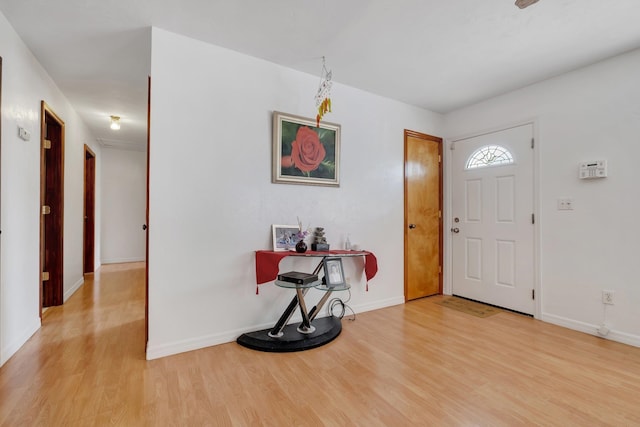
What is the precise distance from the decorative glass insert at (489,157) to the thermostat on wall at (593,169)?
25.8 inches

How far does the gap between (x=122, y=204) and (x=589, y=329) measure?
25.6 ft

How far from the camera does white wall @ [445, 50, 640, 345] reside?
8.21 ft

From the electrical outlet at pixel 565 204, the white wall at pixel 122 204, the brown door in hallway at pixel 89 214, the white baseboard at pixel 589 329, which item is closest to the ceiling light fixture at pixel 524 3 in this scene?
the electrical outlet at pixel 565 204

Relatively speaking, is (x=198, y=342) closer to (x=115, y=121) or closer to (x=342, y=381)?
(x=342, y=381)

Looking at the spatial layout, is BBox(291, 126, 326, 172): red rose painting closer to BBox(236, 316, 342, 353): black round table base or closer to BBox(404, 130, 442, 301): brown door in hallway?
BBox(404, 130, 442, 301): brown door in hallway

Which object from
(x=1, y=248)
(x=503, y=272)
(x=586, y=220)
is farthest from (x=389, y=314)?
(x=1, y=248)

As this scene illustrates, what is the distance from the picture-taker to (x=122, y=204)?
6398 millimetres

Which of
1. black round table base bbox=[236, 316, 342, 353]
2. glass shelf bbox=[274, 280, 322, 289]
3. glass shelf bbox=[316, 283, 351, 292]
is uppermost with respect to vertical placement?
glass shelf bbox=[274, 280, 322, 289]

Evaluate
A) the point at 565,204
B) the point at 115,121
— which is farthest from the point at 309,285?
the point at 115,121

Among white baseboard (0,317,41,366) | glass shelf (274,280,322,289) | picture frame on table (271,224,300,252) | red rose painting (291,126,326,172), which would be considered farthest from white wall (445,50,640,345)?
white baseboard (0,317,41,366)

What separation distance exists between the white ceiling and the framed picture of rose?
1.74 feet

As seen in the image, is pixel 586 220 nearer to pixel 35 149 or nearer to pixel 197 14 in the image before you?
pixel 197 14

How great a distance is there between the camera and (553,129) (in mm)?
2975

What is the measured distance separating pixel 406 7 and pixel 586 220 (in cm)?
250
